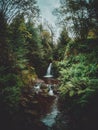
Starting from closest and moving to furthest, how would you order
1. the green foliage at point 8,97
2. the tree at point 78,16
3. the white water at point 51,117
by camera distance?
the green foliage at point 8,97 < the white water at point 51,117 < the tree at point 78,16

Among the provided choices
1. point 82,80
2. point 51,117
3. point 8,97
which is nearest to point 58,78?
point 82,80

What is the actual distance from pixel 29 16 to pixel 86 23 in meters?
6.89

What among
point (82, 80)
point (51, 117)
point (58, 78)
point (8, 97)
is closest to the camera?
point (8, 97)

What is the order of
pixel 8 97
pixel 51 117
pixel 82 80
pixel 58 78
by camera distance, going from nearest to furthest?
1. pixel 8 97
2. pixel 51 117
3. pixel 82 80
4. pixel 58 78

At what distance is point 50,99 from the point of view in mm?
14062

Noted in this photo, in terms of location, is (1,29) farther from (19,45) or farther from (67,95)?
(67,95)

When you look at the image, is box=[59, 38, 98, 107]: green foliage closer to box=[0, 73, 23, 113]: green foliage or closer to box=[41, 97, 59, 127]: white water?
box=[41, 97, 59, 127]: white water

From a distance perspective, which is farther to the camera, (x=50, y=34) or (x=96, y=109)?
(x=50, y=34)

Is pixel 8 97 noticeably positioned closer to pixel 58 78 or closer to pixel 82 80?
pixel 82 80

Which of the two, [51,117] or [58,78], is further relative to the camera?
[58,78]

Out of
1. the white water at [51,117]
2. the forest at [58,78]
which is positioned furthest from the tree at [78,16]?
the white water at [51,117]

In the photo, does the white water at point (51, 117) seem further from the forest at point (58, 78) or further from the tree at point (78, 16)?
the tree at point (78, 16)

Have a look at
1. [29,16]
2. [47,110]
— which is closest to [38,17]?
[29,16]

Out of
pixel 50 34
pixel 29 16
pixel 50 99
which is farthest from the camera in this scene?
pixel 50 34
